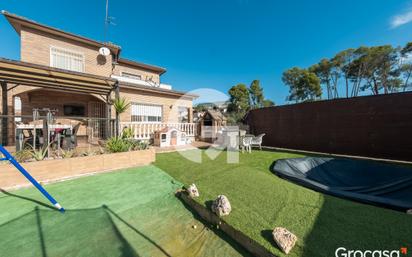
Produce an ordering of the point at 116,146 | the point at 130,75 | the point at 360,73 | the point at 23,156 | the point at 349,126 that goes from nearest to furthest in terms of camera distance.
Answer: the point at 23,156 < the point at 116,146 < the point at 349,126 < the point at 130,75 < the point at 360,73

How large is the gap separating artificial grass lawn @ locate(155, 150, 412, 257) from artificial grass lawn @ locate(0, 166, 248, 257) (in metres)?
0.52

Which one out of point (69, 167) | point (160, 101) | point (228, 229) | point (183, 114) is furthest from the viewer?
point (183, 114)

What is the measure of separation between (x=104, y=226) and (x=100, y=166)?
2.81 metres

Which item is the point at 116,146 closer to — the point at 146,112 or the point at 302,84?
the point at 146,112

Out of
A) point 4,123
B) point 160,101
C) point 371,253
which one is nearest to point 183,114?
point 160,101

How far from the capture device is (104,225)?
2.61 meters

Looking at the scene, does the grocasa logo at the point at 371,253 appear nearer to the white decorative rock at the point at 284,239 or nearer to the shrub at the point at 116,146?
the white decorative rock at the point at 284,239

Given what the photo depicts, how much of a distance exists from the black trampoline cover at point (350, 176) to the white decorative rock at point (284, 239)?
2.56m

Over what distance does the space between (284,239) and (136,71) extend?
48.2 ft

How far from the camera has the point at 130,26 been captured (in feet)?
51.2

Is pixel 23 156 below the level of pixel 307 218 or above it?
above

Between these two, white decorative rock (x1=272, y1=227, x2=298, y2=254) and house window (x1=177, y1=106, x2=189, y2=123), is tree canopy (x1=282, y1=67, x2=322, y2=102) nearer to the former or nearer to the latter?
house window (x1=177, y1=106, x2=189, y2=123)

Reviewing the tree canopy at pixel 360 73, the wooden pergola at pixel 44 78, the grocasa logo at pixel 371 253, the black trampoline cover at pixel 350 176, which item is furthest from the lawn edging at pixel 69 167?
the tree canopy at pixel 360 73

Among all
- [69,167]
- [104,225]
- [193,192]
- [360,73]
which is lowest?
[104,225]
